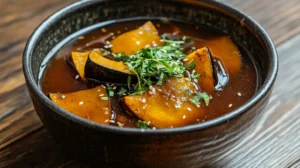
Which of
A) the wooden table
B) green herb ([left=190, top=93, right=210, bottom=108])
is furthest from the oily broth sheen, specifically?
the wooden table

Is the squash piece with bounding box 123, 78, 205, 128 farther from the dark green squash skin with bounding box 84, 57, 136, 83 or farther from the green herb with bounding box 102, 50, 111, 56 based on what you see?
the green herb with bounding box 102, 50, 111, 56

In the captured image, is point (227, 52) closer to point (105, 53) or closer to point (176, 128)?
point (105, 53)

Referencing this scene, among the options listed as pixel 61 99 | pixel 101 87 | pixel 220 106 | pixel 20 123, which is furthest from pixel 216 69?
pixel 20 123

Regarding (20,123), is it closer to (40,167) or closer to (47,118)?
(40,167)

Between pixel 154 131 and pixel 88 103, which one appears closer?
pixel 154 131

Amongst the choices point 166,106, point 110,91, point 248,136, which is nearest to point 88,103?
point 110,91

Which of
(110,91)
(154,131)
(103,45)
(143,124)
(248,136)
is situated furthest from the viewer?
Answer: (103,45)
